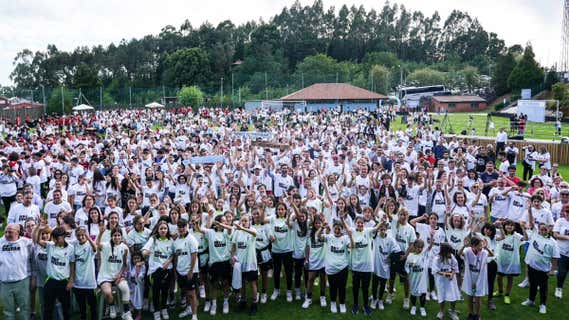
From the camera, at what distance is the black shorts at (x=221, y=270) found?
721 cm

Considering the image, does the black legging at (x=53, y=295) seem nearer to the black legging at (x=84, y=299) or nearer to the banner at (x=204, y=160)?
the black legging at (x=84, y=299)

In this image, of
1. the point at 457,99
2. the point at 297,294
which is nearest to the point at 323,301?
the point at 297,294

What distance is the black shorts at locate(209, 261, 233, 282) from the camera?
721 cm

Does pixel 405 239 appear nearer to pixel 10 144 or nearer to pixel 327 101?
pixel 10 144

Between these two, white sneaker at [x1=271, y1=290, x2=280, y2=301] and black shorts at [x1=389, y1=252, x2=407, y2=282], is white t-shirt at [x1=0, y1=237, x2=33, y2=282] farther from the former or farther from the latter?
black shorts at [x1=389, y1=252, x2=407, y2=282]

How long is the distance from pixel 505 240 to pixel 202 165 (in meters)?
7.18

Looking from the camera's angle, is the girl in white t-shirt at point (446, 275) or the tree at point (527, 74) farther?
the tree at point (527, 74)

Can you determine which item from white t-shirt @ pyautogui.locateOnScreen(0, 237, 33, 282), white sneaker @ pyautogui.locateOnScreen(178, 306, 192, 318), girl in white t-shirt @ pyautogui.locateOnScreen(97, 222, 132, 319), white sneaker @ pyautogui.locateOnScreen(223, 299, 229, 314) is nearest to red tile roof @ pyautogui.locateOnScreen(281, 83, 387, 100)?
white sneaker @ pyautogui.locateOnScreen(223, 299, 229, 314)

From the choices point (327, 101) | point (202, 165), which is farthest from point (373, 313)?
point (327, 101)

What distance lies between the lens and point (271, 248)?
765cm

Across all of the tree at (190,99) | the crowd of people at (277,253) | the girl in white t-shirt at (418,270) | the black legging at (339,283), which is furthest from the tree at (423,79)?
the black legging at (339,283)

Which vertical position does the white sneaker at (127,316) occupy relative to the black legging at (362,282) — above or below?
below

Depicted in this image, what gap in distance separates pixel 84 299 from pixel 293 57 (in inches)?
3604

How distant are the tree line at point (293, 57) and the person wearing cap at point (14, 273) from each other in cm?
5055
